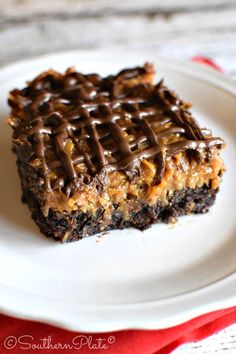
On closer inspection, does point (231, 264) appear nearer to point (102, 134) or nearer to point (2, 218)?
point (102, 134)

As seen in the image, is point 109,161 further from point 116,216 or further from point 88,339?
point 88,339

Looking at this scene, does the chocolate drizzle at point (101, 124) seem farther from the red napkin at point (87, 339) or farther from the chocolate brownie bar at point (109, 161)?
the red napkin at point (87, 339)

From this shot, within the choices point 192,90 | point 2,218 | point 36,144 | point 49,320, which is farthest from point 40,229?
point 192,90

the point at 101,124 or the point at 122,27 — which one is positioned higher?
the point at 122,27

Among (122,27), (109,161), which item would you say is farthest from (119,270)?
(122,27)

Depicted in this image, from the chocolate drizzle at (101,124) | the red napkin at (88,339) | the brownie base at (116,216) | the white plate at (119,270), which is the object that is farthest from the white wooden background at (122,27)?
the red napkin at (88,339)

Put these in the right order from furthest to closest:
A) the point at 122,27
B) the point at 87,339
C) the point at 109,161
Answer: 1. the point at 122,27
2. the point at 109,161
3. the point at 87,339
